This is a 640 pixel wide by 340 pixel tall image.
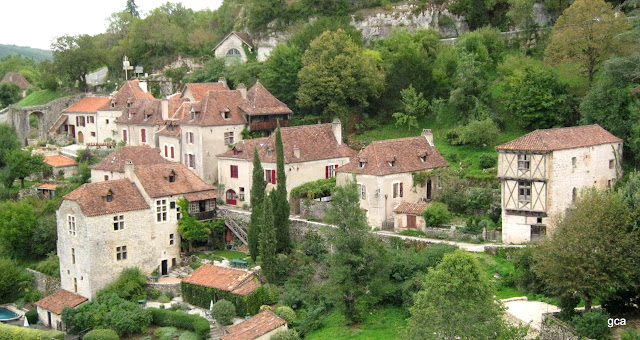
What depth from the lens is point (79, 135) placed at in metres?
74.2

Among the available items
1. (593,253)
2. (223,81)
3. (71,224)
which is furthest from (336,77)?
(593,253)

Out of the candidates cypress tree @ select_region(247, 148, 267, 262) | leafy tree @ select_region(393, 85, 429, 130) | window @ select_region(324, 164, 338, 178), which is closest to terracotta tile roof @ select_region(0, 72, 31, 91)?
leafy tree @ select_region(393, 85, 429, 130)

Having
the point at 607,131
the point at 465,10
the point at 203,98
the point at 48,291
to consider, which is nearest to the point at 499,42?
the point at 465,10

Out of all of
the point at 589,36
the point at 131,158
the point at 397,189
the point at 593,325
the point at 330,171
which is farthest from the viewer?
the point at 131,158

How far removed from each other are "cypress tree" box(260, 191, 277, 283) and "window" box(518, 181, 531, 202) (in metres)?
13.2

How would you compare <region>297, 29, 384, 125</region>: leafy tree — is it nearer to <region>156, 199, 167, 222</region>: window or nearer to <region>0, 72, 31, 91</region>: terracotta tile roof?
<region>156, 199, 167, 222</region>: window

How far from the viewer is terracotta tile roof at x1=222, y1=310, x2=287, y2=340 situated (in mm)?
36750

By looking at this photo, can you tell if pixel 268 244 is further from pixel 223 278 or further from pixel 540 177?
pixel 540 177

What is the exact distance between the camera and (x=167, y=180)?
49000 mm

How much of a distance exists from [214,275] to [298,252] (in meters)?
5.04

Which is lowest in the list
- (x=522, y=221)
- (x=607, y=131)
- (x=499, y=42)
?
(x=522, y=221)

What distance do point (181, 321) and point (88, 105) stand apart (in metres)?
38.7

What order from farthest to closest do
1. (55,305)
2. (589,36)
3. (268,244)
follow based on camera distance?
(589,36) → (55,305) → (268,244)

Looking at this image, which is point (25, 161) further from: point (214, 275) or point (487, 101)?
point (487, 101)
